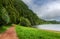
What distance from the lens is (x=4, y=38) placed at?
27422mm

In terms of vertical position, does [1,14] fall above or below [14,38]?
above

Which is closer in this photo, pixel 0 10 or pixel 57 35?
pixel 57 35

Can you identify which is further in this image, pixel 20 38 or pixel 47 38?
pixel 20 38

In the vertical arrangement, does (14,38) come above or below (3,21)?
below

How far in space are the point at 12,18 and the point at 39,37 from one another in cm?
4771

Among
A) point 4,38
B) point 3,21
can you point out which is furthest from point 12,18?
point 4,38

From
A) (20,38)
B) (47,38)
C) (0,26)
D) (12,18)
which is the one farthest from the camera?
(12,18)

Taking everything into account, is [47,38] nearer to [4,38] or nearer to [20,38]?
[20,38]

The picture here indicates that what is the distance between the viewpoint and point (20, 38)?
26688 mm

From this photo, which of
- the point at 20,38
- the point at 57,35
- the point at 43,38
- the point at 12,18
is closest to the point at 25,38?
the point at 20,38

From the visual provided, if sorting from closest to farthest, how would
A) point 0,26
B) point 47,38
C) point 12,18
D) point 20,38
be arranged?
point 47,38 < point 20,38 < point 0,26 < point 12,18

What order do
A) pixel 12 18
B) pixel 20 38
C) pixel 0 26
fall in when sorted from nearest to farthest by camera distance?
pixel 20 38, pixel 0 26, pixel 12 18

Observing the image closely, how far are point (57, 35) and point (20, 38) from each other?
5.19 m

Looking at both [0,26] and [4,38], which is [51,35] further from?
[0,26]
